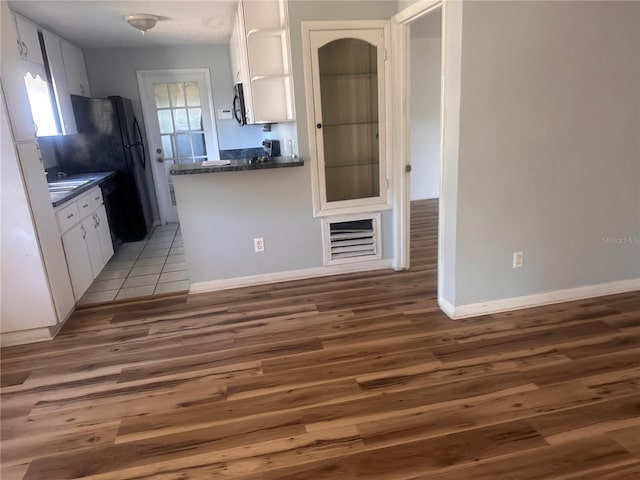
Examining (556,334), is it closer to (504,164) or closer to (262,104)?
(504,164)

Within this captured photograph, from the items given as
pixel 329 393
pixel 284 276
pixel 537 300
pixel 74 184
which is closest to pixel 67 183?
pixel 74 184

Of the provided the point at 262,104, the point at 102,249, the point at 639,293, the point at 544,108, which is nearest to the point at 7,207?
the point at 102,249

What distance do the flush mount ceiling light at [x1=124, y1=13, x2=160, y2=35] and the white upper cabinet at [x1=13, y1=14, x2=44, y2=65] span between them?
783 mm

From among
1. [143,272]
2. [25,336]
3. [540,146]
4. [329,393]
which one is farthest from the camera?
[143,272]

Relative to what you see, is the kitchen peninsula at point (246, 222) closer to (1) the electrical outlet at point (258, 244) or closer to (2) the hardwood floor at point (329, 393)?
(1) the electrical outlet at point (258, 244)

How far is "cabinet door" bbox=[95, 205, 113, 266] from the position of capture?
401 centimetres

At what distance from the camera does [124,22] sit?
387 cm

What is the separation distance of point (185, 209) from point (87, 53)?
308 cm

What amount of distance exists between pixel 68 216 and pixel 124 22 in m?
1.89

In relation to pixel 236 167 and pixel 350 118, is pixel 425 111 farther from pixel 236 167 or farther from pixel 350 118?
pixel 236 167

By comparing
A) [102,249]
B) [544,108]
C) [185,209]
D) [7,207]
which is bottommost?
[102,249]

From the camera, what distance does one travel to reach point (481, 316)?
9.32ft

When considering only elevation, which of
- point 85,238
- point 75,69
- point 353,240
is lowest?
point 353,240

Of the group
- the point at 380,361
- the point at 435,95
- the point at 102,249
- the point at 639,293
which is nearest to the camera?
the point at 380,361
